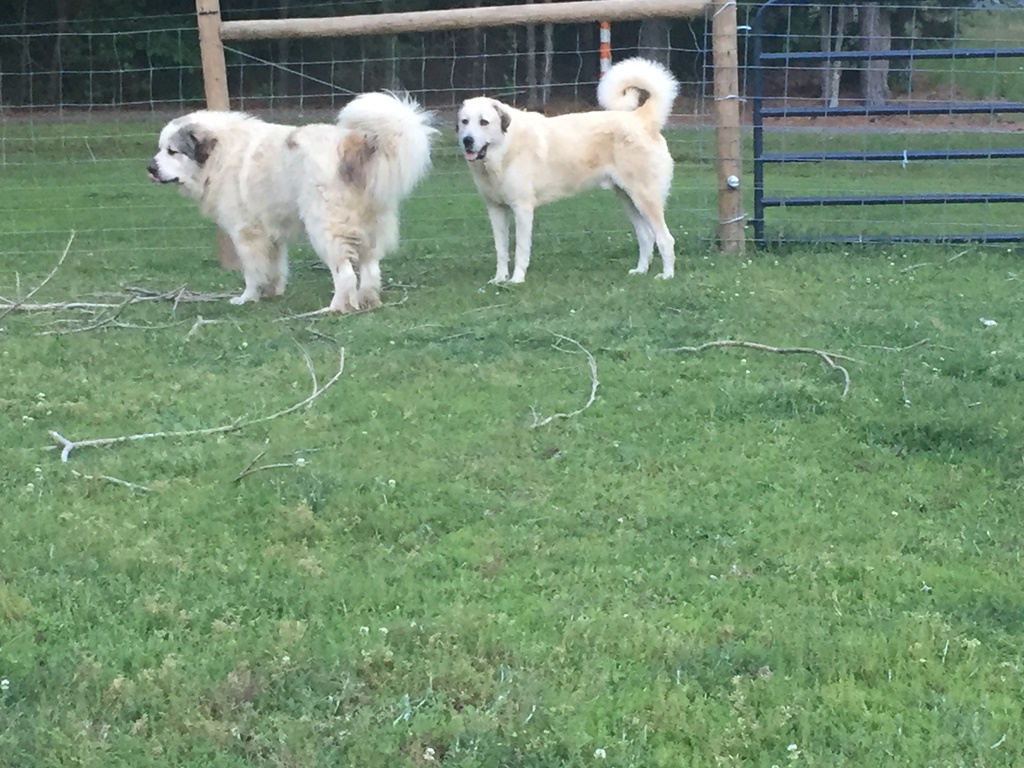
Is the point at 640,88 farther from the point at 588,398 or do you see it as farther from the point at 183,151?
the point at 588,398

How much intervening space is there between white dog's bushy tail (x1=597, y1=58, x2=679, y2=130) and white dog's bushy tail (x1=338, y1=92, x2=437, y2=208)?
177 centimetres

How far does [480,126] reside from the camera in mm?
7105

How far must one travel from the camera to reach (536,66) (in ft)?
74.5

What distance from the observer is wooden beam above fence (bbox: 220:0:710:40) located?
765 cm

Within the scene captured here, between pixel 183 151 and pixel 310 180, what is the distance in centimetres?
96

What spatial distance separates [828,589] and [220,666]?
1600 mm

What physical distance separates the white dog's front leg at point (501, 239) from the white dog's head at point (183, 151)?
6.14 feet

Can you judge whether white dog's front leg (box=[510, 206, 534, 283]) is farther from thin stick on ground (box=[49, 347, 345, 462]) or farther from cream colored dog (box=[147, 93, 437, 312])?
thin stick on ground (box=[49, 347, 345, 462])

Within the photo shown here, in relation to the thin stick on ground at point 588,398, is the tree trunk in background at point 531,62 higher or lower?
higher

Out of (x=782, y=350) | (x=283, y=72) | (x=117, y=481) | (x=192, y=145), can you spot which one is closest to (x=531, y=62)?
(x=283, y=72)

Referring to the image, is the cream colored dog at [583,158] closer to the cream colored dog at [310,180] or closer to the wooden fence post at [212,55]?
the cream colored dog at [310,180]

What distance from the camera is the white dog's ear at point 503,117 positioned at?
715 centimetres

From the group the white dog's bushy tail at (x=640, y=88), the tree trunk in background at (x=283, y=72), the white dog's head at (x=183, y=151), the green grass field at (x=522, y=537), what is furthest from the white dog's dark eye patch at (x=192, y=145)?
the tree trunk in background at (x=283, y=72)

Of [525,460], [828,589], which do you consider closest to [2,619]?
[525,460]
